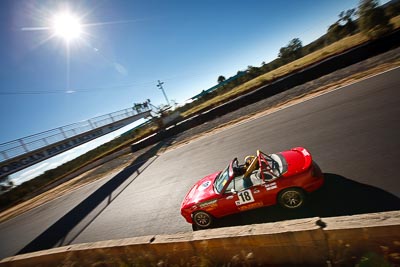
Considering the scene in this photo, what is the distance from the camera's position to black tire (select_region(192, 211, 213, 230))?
18.5 ft

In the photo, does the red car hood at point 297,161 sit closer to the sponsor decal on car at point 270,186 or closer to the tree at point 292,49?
the sponsor decal on car at point 270,186

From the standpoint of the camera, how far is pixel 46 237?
9.61m

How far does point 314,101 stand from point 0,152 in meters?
19.8

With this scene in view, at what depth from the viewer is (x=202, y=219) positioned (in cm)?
574

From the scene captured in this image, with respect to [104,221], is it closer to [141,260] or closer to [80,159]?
[141,260]

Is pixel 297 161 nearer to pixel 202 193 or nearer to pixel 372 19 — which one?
pixel 202 193

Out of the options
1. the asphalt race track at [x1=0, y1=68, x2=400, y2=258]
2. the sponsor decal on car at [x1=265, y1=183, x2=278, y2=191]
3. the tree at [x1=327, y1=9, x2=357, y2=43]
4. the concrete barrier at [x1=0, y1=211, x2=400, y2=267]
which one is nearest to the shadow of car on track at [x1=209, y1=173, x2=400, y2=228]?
the asphalt race track at [x1=0, y1=68, x2=400, y2=258]

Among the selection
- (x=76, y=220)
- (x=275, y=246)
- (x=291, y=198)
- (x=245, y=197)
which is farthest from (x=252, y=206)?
(x=76, y=220)

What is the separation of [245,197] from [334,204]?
1798mm

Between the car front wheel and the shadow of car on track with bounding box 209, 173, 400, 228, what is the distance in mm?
230

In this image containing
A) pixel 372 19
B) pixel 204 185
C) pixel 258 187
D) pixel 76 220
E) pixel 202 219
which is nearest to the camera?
pixel 258 187

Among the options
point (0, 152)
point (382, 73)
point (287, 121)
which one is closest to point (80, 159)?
point (0, 152)

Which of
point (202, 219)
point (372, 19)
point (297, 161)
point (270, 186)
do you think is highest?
point (372, 19)

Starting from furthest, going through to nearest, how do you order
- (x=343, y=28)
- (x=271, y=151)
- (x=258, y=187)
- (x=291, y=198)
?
(x=343, y=28) < (x=271, y=151) < (x=258, y=187) < (x=291, y=198)
